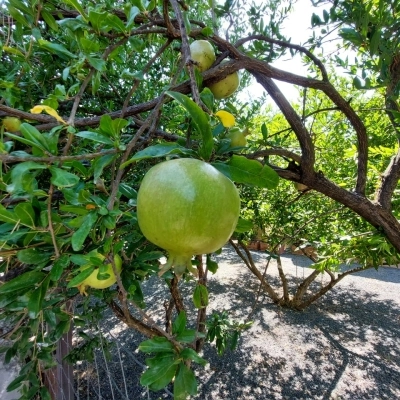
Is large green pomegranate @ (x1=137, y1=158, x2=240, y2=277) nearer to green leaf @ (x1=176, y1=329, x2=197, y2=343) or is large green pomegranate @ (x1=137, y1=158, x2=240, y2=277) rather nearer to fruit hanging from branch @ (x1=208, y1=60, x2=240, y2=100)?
green leaf @ (x1=176, y1=329, x2=197, y2=343)

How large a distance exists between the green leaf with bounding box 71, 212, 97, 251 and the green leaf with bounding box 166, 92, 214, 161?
0.72 ft

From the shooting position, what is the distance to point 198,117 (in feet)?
1.54

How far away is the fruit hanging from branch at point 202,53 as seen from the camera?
928mm

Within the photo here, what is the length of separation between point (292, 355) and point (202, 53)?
12.6 ft

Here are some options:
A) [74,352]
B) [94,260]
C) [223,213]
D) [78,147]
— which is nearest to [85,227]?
[94,260]

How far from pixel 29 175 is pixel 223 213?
0.32 meters

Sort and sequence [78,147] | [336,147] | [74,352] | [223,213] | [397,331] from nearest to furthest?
[223,213], [78,147], [74,352], [336,147], [397,331]

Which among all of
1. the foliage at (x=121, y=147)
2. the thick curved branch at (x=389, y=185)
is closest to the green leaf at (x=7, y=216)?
the foliage at (x=121, y=147)

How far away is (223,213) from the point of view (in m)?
0.47

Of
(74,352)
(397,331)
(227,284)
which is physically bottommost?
(227,284)

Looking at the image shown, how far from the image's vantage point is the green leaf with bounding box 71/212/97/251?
462 millimetres

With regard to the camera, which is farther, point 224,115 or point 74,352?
point 74,352

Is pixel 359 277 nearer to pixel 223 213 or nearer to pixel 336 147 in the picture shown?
pixel 336 147

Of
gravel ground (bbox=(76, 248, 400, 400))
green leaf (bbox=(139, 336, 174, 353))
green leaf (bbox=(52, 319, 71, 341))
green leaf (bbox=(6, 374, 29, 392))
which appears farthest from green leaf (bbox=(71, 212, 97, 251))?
gravel ground (bbox=(76, 248, 400, 400))
